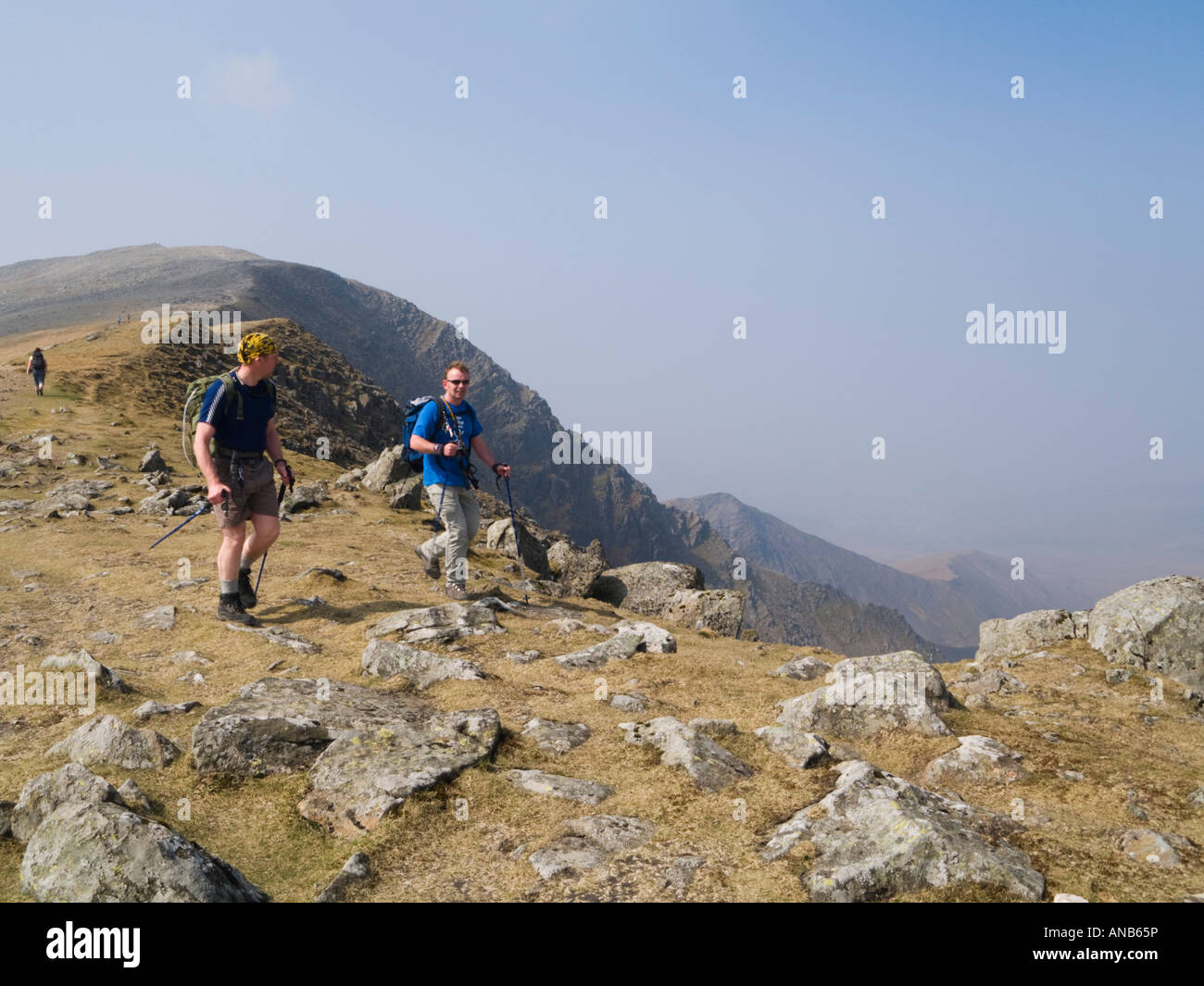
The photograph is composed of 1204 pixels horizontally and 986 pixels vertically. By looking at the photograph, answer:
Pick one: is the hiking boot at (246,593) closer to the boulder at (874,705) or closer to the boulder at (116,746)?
the boulder at (116,746)

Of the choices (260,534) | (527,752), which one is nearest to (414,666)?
(527,752)

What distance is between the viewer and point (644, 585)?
20.3 meters

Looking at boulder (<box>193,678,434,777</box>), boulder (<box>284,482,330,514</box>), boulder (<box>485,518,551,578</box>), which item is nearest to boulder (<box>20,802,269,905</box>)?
boulder (<box>193,678,434,777</box>)

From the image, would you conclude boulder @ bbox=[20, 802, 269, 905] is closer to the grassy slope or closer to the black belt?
the grassy slope

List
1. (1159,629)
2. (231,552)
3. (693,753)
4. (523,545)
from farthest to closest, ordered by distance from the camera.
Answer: (523,545) → (1159,629) → (231,552) → (693,753)

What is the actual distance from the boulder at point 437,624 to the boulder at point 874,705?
16.4 feet


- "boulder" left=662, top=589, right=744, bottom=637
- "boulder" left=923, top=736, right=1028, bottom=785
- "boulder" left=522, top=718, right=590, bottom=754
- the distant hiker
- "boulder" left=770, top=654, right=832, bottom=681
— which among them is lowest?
"boulder" left=662, top=589, right=744, bottom=637

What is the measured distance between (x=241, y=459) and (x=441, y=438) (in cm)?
328

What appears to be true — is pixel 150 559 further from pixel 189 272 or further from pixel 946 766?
pixel 189 272

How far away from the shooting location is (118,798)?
515cm

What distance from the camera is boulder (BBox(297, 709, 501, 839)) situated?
5770 millimetres

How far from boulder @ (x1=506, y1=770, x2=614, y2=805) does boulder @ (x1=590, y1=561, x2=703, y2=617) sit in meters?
12.6

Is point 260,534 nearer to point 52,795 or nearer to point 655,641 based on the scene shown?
point 655,641
